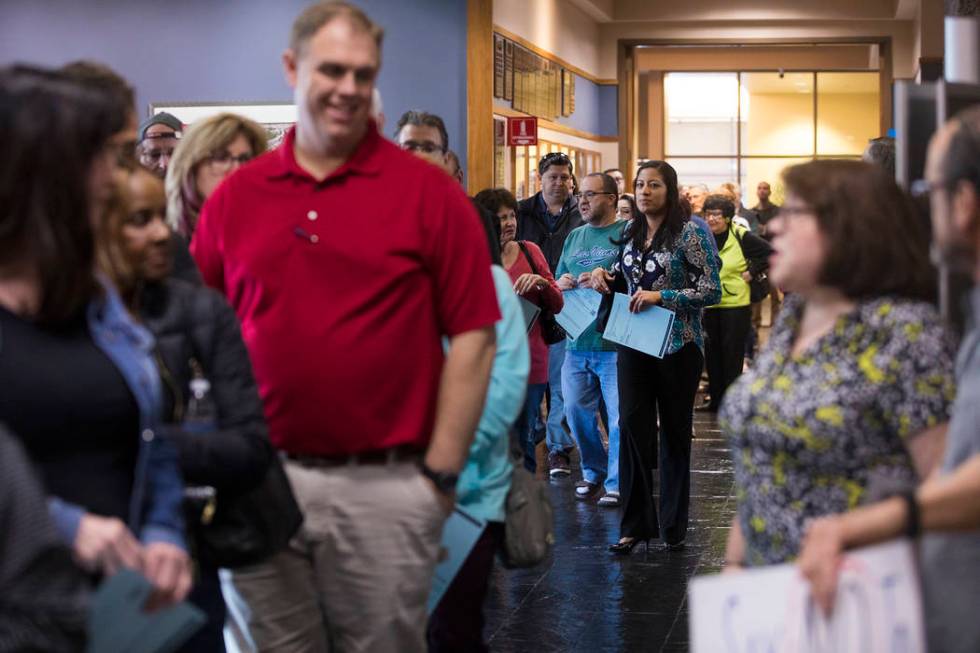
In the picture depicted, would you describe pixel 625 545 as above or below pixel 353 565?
below

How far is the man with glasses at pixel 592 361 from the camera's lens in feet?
26.6

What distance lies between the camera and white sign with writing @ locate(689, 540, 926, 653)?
235cm

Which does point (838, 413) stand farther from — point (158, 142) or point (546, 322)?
point (546, 322)

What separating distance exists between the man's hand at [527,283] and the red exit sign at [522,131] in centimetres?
670

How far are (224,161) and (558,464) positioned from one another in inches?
219

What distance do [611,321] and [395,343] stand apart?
387 cm

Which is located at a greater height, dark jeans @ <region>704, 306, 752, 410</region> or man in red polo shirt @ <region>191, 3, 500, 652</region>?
man in red polo shirt @ <region>191, 3, 500, 652</region>

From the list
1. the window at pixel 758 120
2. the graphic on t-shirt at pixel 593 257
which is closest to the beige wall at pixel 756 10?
the window at pixel 758 120

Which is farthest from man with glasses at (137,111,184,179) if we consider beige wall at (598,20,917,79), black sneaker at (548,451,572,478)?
beige wall at (598,20,917,79)

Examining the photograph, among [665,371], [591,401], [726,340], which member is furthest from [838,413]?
[726,340]

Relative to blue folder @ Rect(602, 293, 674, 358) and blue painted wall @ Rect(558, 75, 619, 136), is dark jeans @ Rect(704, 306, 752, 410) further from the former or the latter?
blue painted wall @ Rect(558, 75, 619, 136)

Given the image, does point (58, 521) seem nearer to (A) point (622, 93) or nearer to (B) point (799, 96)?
(A) point (622, 93)

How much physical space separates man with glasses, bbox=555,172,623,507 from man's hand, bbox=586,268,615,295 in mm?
397

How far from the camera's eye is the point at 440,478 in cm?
323
